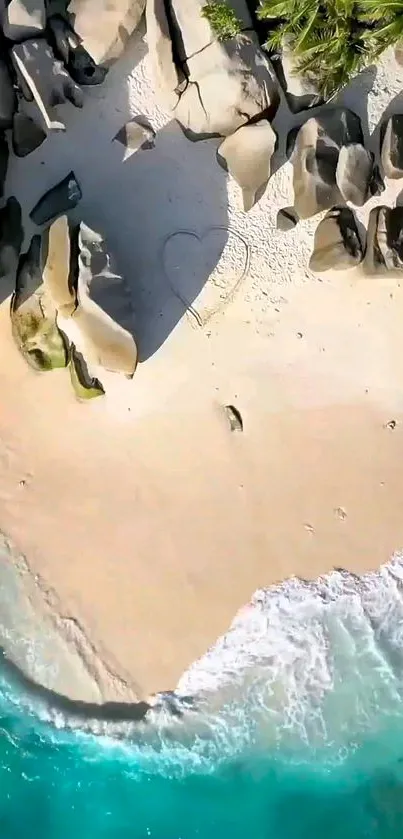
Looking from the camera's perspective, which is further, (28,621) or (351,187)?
(28,621)

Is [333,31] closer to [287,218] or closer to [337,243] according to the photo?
[287,218]

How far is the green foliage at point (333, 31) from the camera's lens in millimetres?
6438

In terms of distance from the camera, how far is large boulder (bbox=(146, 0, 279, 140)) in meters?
7.00

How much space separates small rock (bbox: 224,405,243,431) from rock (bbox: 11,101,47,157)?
3.36 meters

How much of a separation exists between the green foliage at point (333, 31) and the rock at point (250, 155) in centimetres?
68

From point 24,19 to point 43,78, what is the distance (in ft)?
1.93

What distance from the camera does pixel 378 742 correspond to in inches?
315

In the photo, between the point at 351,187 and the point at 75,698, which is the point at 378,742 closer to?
the point at 75,698

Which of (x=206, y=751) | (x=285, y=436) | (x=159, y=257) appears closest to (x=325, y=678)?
(x=206, y=751)

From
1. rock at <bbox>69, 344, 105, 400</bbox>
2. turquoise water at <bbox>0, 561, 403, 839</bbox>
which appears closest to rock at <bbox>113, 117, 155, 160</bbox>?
rock at <bbox>69, 344, 105, 400</bbox>

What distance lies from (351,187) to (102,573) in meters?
4.82

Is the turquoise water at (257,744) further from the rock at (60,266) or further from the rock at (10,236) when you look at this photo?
the rock at (10,236)

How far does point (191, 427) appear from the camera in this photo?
306 inches

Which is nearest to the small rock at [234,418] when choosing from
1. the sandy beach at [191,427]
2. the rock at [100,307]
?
the sandy beach at [191,427]
